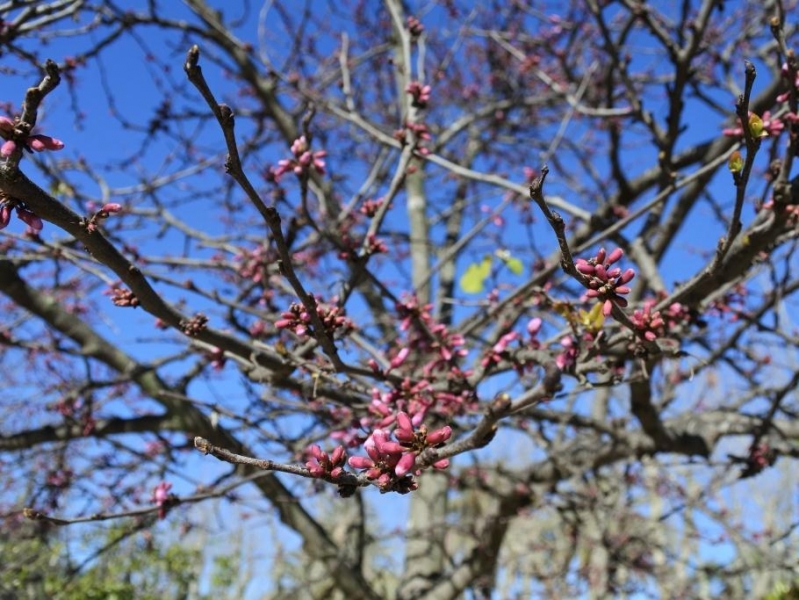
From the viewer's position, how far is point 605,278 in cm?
131

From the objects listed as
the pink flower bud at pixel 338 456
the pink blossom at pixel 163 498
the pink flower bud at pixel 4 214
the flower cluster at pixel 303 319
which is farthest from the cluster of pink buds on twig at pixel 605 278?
the pink blossom at pixel 163 498

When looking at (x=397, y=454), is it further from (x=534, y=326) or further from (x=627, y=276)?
(x=534, y=326)

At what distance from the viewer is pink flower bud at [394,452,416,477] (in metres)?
1.14

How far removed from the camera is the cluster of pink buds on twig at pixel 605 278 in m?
1.29

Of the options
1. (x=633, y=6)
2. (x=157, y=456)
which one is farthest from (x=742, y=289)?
(x=157, y=456)

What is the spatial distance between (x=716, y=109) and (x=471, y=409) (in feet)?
9.65

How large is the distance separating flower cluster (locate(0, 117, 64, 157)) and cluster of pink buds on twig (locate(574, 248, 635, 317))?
107 cm

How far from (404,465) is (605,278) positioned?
1.85 ft

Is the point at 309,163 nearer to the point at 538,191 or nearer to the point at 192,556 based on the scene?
the point at 538,191

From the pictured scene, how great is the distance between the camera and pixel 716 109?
13.3 ft

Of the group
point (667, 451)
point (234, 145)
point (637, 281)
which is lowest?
point (234, 145)

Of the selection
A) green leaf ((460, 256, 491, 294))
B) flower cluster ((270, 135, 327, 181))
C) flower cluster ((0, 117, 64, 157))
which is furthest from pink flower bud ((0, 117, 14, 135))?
green leaf ((460, 256, 491, 294))

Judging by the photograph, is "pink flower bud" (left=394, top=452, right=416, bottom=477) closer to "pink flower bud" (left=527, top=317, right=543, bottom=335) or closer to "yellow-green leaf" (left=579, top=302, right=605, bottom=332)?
"yellow-green leaf" (left=579, top=302, right=605, bottom=332)

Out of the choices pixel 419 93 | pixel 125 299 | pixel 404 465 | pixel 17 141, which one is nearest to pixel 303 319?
pixel 125 299
